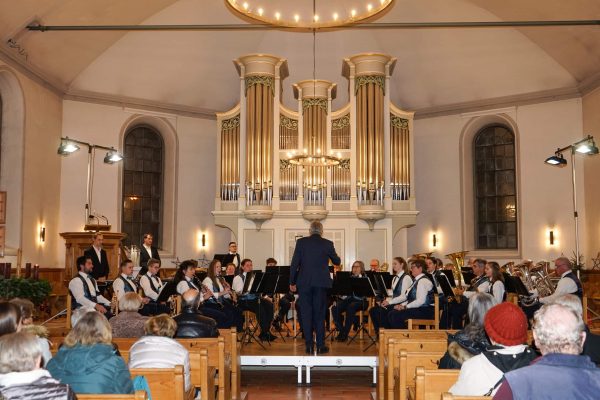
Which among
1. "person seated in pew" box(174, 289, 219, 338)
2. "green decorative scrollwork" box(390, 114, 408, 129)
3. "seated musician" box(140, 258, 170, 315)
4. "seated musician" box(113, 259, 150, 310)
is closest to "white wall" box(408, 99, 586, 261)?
"green decorative scrollwork" box(390, 114, 408, 129)

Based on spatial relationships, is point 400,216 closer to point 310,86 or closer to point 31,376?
point 310,86

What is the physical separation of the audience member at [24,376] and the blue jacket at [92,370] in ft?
2.60

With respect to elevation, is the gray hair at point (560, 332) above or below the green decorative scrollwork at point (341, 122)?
below

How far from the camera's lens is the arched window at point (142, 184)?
15.9 m

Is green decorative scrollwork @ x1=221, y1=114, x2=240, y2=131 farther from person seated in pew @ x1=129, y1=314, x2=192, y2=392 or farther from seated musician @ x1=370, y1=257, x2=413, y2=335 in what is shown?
person seated in pew @ x1=129, y1=314, x2=192, y2=392

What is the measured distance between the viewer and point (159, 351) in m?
4.98

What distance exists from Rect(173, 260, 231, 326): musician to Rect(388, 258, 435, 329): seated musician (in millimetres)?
2274

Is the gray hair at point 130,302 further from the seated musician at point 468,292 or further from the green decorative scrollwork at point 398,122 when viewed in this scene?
the green decorative scrollwork at point 398,122

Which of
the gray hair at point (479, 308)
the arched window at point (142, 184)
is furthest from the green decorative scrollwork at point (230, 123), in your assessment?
the gray hair at point (479, 308)

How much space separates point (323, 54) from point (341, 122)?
220 centimetres

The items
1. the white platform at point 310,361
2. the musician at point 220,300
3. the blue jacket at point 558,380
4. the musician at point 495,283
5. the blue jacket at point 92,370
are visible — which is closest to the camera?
the blue jacket at point 558,380

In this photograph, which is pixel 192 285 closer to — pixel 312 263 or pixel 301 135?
pixel 312 263

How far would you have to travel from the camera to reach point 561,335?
2.68 metres

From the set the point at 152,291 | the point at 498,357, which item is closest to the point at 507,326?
the point at 498,357
